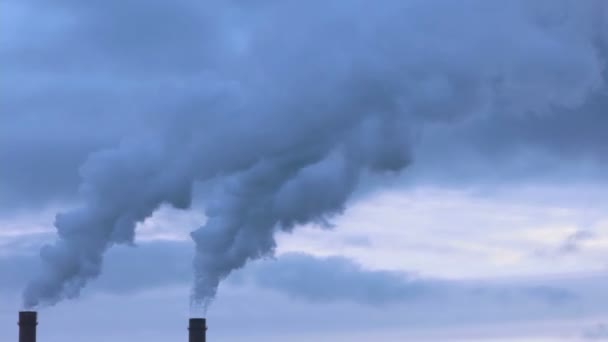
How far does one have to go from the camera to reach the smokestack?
59.4m

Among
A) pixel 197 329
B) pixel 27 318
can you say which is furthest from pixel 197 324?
pixel 27 318

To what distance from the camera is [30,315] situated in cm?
5959

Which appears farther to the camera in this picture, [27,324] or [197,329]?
[27,324]

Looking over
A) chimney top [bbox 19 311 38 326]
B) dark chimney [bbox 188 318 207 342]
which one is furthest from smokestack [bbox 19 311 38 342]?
dark chimney [bbox 188 318 207 342]

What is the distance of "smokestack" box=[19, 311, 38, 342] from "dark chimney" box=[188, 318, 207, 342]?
9193mm

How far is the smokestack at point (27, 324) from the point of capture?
2340 inches

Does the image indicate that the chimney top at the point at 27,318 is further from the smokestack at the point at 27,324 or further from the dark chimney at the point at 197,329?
the dark chimney at the point at 197,329

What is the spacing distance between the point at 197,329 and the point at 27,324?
9.86 metres

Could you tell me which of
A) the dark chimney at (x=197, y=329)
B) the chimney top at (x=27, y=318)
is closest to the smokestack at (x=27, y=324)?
the chimney top at (x=27, y=318)

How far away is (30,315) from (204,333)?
9972 millimetres

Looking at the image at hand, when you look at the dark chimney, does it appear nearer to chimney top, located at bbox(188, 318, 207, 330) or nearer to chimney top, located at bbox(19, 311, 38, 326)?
chimney top, located at bbox(188, 318, 207, 330)

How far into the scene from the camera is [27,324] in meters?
59.5

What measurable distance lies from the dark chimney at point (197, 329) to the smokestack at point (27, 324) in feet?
30.2

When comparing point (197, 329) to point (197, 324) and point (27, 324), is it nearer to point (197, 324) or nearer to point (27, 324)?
point (197, 324)
